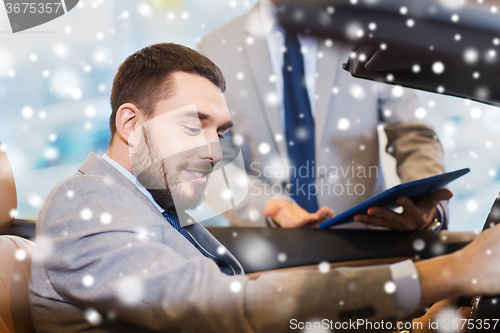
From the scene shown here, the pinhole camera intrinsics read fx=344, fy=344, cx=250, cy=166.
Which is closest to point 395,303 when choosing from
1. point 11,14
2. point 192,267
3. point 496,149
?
point 192,267

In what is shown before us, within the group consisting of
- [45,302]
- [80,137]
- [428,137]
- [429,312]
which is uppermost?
[80,137]

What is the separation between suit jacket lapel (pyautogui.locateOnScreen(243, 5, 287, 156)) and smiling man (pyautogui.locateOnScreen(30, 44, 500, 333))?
75 centimetres

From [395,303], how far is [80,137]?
1.42m

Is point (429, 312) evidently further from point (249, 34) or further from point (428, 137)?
point (249, 34)

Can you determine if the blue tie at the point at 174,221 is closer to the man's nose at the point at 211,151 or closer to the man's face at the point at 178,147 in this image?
the man's face at the point at 178,147

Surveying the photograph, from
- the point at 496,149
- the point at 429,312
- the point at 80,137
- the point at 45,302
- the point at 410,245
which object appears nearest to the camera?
the point at 45,302

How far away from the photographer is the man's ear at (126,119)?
668 millimetres

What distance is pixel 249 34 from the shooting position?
1.48 m

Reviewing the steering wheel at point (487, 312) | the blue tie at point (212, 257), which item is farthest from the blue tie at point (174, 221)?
the steering wheel at point (487, 312)

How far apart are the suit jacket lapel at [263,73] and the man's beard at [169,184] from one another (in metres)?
0.80

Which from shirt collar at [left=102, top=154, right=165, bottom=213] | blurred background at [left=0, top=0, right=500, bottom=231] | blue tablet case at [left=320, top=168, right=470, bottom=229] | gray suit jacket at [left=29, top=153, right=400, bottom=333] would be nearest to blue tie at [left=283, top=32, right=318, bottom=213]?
blurred background at [left=0, top=0, right=500, bottom=231]

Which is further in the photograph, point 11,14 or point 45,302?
point 11,14

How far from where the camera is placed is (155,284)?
0.41 metres

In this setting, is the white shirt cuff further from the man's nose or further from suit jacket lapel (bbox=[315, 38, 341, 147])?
suit jacket lapel (bbox=[315, 38, 341, 147])
